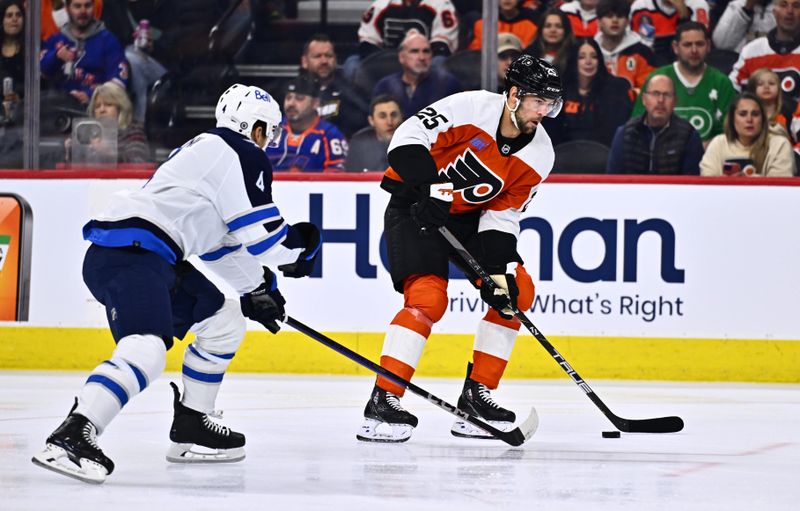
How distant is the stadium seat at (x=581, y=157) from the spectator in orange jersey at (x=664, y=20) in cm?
49

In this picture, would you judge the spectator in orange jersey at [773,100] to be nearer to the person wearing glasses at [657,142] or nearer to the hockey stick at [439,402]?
the person wearing glasses at [657,142]

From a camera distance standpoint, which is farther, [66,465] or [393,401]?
[393,401]

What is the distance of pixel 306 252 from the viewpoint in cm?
342

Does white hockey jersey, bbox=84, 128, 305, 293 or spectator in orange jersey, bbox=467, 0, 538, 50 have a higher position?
spectator in orange jersey, bbox=467, 0, 538, 50

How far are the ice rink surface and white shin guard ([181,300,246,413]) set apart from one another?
19 centimetres

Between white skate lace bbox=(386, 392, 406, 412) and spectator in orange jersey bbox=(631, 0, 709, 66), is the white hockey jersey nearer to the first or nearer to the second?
white skate lace bbox=(386, 392, 406, 412)

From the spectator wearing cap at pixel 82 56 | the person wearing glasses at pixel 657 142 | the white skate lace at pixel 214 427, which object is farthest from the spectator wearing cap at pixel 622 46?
the white skate lace at pixel 214 427

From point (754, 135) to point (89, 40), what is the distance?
9.93 ft

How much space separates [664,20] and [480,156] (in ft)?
7.42

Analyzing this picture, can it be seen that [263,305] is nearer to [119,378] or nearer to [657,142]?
[119,378]

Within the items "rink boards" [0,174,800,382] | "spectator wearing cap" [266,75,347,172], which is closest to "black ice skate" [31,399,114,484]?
"rink boards" [0,174,800,382]

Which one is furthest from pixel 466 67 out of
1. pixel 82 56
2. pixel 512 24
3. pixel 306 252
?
pixel 306 252

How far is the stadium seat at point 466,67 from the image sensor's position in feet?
19.2

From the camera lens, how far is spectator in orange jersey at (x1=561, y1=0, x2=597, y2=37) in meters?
5.92
